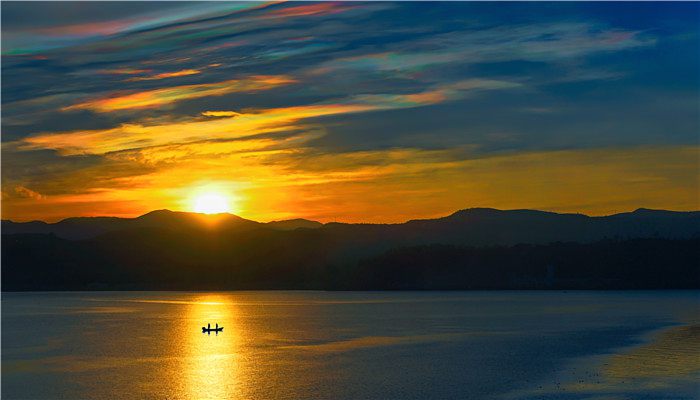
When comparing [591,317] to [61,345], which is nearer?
[61,345]

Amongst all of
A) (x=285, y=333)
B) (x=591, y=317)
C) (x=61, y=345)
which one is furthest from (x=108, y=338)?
(x=591, y=317)

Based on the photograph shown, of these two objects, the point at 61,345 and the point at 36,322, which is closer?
the point at 61,345

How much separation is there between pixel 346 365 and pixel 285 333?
27452 millimetres

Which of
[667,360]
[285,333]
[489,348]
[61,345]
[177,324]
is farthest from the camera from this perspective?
[177,324]

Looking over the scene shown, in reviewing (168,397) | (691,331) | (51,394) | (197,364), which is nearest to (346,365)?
(197,364)

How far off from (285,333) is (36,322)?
36.3 m

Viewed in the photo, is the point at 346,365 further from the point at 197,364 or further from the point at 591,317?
the point at 591,317

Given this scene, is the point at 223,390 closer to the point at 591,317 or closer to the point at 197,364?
the point at 197,364

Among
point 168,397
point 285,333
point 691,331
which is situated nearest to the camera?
point 168,397

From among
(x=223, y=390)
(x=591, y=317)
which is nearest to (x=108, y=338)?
(x=223, y=390)

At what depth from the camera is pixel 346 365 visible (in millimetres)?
49094

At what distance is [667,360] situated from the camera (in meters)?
48.3

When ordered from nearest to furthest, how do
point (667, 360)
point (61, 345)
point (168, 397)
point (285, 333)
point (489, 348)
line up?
point (168, 397) → point (667, 360) → point (489, 348) → point (61, 345) → point (285, 333)

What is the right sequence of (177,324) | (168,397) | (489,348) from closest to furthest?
(168,397) < (489,348) < (177,324)
